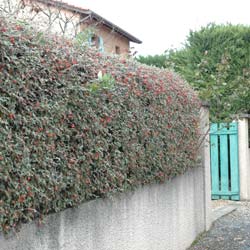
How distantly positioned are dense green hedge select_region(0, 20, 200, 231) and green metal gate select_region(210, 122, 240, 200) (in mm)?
6954

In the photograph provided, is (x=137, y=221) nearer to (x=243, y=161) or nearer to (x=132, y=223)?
(x=132, y=223)

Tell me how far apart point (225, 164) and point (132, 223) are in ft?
25.3

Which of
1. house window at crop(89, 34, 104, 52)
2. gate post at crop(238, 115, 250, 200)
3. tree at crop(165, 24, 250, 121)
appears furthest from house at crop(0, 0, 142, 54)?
Result: gate post at crop(238, 115, 250, 200)

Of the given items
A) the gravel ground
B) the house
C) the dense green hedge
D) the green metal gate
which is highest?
the house

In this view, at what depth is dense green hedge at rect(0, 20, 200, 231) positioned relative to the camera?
3.20m

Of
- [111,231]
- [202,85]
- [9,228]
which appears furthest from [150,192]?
[202,85]

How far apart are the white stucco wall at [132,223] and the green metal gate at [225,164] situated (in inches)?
157

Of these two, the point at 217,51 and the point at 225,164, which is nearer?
the point at 225,164

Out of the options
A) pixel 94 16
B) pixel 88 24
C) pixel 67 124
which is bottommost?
pixel 67 124

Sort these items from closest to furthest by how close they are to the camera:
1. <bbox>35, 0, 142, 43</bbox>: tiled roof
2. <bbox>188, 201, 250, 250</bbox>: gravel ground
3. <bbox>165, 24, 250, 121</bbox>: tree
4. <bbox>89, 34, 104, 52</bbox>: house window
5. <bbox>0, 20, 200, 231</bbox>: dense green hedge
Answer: <bbox>0, 20, 200, 231</bbox>: dense green hedge → <bbox>89, 34, 104, 52</bbox>: house window → <bbox>35, 0, 142, 43</bbox>: tiled roof → <bbox>188, 201, 250, 250</bbox>: gravel ground → <bbox>165, 24, 250, 121</bbox>: tree

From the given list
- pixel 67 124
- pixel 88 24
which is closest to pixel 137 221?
pixel 67 124

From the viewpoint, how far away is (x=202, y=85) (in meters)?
10.3

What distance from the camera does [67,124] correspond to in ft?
12.7

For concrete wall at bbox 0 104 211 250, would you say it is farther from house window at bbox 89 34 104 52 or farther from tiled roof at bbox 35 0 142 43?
tiled roof at bbox 35 0 142 43
